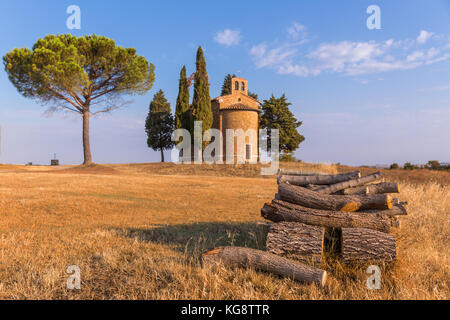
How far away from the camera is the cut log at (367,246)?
424 centimetres

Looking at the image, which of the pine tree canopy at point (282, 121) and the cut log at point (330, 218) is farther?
the pine tree canopy at point (282, 121)

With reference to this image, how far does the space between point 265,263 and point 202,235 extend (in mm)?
2798

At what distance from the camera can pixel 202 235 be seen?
260 inches

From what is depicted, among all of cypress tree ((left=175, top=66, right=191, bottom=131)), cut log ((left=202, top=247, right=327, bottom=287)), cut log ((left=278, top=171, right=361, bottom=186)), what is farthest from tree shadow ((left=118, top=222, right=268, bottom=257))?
cypress tree ((left=175, top=66, right=191, bottom=131))

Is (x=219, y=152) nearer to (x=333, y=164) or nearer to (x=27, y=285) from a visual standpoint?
(x=333, y=164)

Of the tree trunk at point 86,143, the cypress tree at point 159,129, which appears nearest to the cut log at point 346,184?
the tree trunk at point 86,143

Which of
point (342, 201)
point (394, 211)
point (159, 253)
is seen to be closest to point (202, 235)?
point (159, 253)

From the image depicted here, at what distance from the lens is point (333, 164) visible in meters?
30.0

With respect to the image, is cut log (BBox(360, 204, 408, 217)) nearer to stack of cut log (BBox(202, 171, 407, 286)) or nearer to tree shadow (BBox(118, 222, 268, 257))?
stack of cut log (BBox(202, 171, 407, 286))

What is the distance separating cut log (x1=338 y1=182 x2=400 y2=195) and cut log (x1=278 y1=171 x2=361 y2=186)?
11.5 inches

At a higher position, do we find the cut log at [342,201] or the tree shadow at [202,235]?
the cut log at [342,201]

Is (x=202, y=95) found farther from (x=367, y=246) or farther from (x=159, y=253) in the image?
(x=367, y=246)

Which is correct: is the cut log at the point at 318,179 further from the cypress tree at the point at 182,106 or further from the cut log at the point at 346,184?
the cypress tree at the point at 182,106
